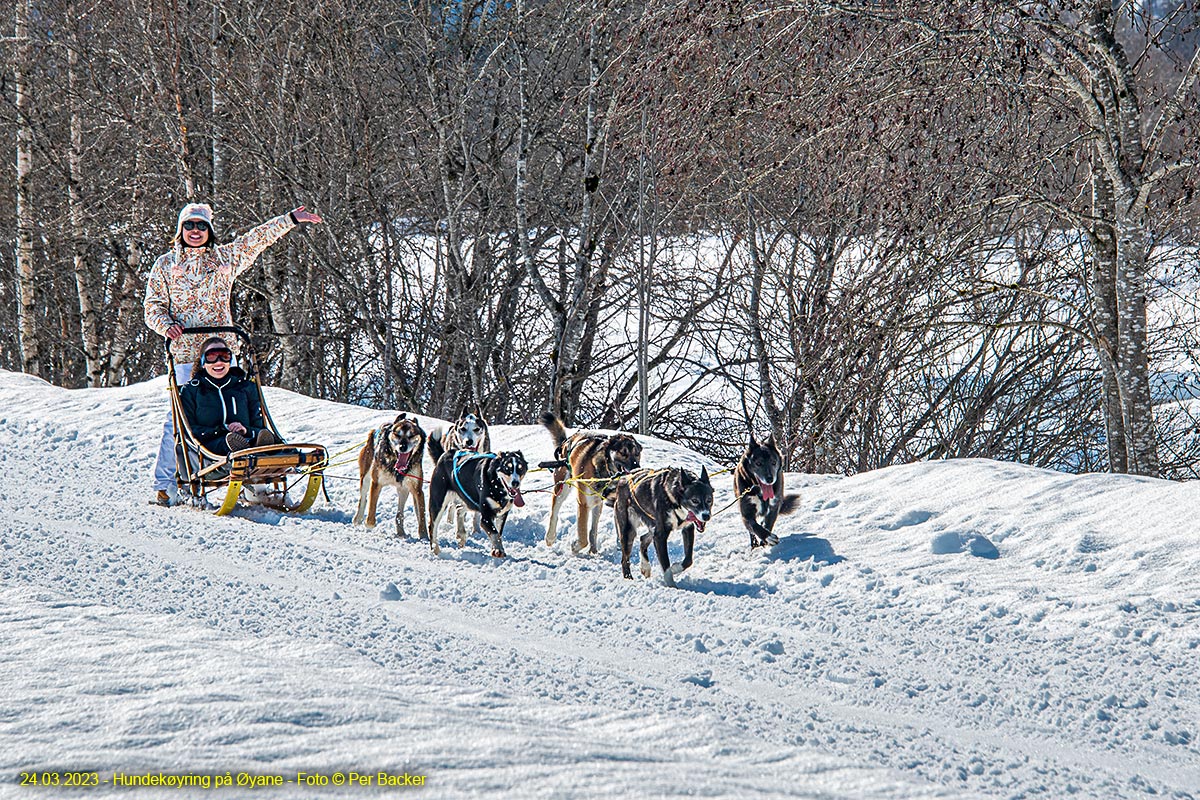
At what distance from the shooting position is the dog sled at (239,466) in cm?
725

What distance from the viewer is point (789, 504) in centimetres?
703

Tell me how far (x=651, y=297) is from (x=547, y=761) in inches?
444

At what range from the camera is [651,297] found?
1408 cm

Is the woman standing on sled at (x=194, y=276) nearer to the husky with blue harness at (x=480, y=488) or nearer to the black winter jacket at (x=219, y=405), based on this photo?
the black winter jacket at (x=219, y=405)

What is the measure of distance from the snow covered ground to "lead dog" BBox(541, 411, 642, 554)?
19cm

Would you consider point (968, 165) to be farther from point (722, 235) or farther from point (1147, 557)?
point (722, 235)

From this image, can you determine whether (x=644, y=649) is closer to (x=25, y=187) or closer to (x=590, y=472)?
(x=590, y=472)

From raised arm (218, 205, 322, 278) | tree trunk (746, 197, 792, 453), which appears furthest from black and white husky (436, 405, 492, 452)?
tree trunk (746, 197, 792, 453)

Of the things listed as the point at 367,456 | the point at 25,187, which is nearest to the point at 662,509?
the point at 367,456

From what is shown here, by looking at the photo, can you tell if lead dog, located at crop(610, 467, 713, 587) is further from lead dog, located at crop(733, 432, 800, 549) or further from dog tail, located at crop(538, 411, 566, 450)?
dog tail, located at crop(538, 411, 566, 450)

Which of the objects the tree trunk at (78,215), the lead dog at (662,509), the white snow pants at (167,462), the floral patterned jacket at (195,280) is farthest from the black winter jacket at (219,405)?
the tree trunk at (78,215)

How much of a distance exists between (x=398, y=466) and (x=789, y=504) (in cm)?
268

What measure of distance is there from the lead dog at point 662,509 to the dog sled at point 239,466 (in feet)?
7.91

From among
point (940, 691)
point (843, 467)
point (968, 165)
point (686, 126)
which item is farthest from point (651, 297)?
point (940, 691)
